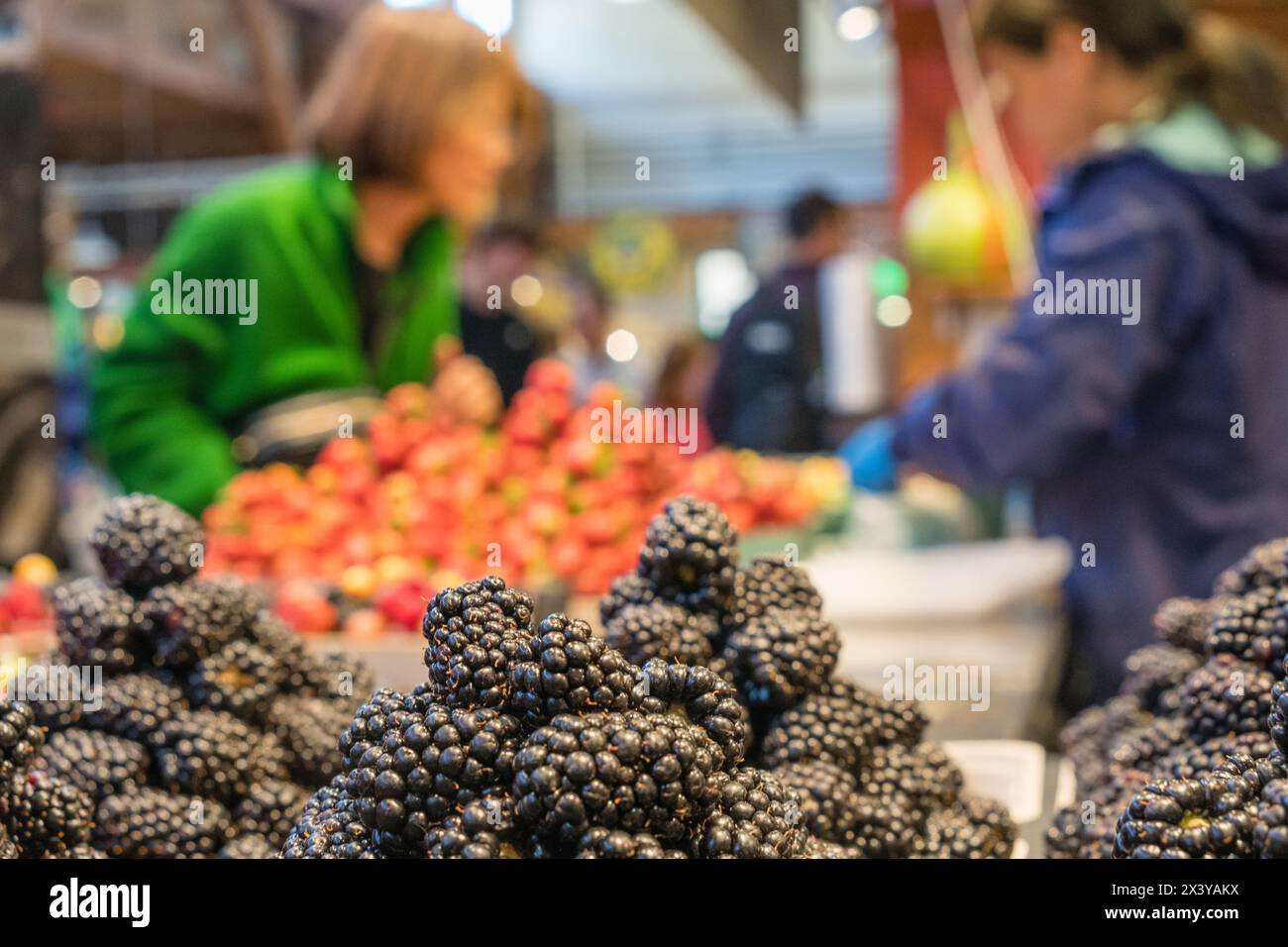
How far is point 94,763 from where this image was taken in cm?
99

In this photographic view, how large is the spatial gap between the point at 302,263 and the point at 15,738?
2292mm

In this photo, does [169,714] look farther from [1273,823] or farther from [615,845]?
[1273,823]

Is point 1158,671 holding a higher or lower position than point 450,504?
lower

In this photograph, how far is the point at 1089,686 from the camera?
2.66 meters

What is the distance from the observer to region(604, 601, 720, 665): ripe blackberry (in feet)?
3.27

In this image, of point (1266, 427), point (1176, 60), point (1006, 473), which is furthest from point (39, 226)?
point (1266, 427)

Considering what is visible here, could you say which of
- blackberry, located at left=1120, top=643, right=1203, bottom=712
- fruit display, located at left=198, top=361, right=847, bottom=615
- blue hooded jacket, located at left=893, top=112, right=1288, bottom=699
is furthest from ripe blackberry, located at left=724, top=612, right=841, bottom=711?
blue hooded jacket, located at left=893, top=112, right=1288, bottom=699

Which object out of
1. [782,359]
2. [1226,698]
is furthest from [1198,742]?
[782,359]

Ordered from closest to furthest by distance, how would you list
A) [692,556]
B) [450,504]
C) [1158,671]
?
[692,556]
[1158,671]
[450,504]

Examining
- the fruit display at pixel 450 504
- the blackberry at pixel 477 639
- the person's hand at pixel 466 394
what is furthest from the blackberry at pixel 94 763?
the person's hand at pixel 466 394

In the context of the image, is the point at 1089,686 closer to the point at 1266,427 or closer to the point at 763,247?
the point at 1266,427

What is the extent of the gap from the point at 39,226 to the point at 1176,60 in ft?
9.18

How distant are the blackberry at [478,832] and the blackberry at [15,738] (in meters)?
0.35
